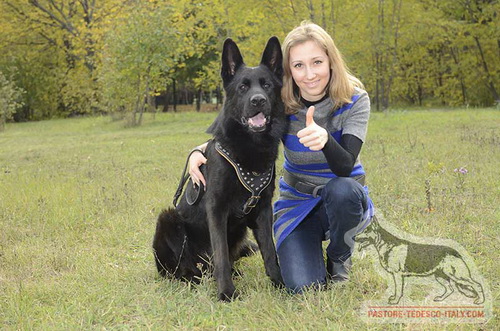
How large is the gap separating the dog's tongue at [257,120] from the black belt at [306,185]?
1.67ft

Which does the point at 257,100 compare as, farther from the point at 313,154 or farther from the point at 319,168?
the point at 319,168

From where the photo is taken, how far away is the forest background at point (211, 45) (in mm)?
15578

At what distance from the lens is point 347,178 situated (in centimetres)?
272

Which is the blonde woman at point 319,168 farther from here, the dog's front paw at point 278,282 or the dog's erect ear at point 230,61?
the dog's erect ear at point 230,61

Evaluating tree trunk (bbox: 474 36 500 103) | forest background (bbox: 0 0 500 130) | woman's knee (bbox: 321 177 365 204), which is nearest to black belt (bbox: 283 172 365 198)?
woman's knee (bbox: 321 177 365 204)

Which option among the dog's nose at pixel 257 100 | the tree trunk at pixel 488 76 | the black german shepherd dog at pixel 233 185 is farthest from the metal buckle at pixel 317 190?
the tree trunk at pixel 488 76

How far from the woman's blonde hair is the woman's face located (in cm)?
3

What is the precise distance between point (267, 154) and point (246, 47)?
14508 mm

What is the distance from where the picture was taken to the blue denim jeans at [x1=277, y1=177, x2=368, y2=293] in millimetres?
2670

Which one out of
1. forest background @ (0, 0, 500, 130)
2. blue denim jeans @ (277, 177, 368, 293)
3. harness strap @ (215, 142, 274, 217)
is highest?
forest background @ (0, 0, 500, 130)

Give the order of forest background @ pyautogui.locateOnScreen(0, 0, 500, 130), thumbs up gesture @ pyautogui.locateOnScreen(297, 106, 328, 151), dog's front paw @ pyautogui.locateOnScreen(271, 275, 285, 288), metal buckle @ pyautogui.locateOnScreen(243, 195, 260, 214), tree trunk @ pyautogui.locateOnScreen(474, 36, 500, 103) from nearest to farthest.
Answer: thumbs up gesture @ pyautogui.locateOnScreen(297, 106, 328, 151) → metal buckle @ pyautogui.locateOnScreen(243, 195, 260, 214) → dog's front paw @ pyautogui.locateOnScreen(271, 275, 285, 288) → forest background @ pyautogui.locateOnScreen(0, 0, 500, 130) → tree trunk @ pyautogui.locateOnScreen(474, 36, 500, 103)

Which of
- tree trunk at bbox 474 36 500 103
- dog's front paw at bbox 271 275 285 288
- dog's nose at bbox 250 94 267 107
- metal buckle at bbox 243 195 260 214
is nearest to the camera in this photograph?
dog's nose at bbox 250 94 267 107

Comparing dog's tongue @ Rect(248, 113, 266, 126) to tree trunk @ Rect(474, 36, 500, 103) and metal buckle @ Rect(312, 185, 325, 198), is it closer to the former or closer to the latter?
metal buckle @ Rect(312, 185, 325, 198)

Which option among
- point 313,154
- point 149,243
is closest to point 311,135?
point 313,154
